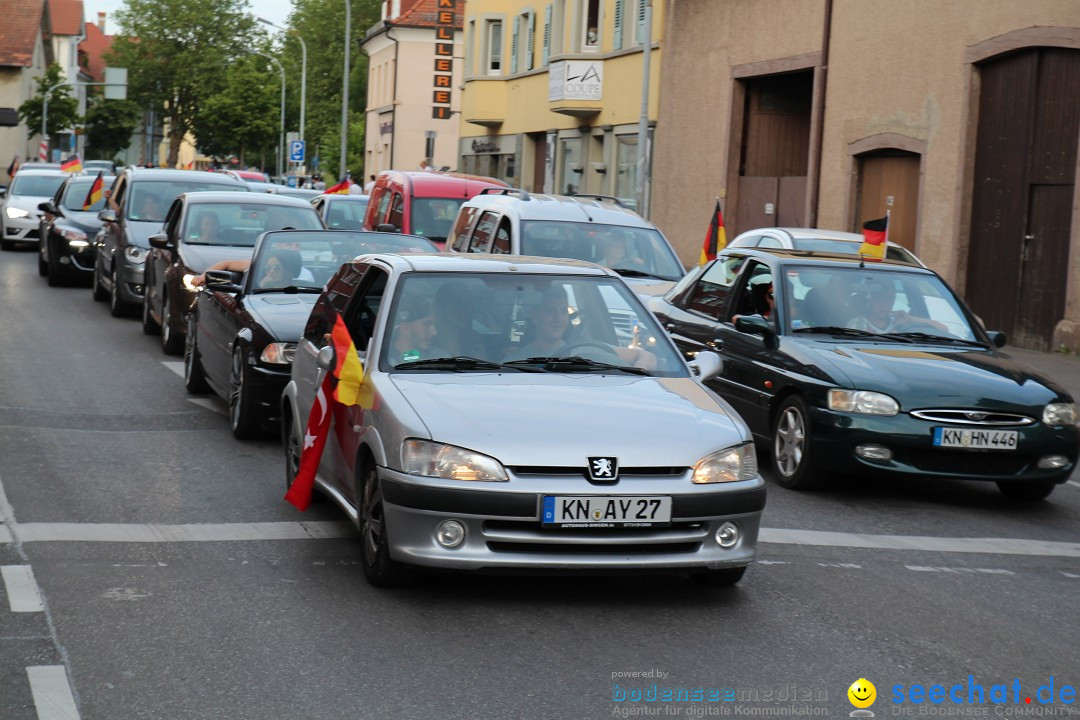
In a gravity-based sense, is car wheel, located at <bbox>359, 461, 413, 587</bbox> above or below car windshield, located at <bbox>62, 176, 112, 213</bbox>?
below

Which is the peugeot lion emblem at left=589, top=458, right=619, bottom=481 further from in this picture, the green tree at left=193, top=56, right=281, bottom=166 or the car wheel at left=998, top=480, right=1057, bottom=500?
Result: the green tree at left=193, top=56, right=281, bottom=166

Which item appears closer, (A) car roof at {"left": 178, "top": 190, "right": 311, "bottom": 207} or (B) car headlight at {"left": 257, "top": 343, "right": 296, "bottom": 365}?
(B) car headlight at {"left": 257, "top": 343, "right": 296, "bottom": 365}

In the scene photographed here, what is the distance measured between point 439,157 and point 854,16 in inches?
2021

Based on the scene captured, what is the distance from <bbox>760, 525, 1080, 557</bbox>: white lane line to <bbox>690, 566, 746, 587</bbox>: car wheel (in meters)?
1.32

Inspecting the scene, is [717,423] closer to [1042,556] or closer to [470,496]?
[470,496]

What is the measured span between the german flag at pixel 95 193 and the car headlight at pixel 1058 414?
62.7 ft

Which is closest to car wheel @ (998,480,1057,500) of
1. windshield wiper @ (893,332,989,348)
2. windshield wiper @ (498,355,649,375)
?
windshield wiper @ (893,332,989,348)

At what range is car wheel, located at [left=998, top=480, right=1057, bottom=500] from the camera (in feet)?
33.2

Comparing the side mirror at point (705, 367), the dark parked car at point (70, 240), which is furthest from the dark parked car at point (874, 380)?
the dark parked car at point (70, 240)

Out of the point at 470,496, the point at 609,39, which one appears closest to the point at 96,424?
the point at 470,496

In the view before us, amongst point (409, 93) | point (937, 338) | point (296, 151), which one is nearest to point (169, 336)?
point (937, 338)

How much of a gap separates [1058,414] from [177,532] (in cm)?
531

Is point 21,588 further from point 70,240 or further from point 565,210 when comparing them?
point 70,240

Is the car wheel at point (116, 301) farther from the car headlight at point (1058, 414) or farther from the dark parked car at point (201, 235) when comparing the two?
the car headlight at point (1058, 414)
